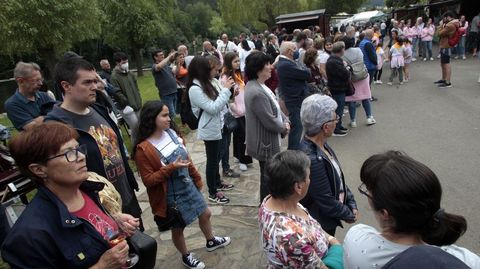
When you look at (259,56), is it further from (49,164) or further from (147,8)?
(147,8)

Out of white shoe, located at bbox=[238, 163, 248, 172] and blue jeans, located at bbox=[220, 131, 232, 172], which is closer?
blue jeans, located at bbox=[220, 131, 232, 172]

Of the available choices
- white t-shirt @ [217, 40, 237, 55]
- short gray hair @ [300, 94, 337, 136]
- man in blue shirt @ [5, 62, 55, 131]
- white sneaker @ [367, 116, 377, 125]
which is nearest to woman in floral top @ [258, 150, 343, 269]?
short gray hair @ [300, 94, 337, 136]

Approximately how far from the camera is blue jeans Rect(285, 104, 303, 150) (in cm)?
555

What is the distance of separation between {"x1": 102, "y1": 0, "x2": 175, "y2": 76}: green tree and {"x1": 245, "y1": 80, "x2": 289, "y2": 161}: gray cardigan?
24.0 metres

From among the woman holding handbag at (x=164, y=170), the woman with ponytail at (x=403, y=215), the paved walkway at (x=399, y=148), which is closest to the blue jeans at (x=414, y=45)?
the paved walkway at (x=399, y=148)

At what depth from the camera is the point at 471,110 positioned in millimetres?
7766

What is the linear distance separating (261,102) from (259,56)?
1.95ft

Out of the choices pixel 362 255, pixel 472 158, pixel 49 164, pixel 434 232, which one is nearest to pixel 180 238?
pixel 49 164

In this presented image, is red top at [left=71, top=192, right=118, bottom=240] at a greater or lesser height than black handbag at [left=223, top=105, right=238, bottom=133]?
greater

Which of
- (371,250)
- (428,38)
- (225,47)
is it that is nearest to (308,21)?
(428,38)

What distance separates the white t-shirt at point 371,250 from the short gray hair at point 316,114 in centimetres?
114

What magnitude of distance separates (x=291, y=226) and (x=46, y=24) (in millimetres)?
18388

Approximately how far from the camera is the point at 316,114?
275 cm

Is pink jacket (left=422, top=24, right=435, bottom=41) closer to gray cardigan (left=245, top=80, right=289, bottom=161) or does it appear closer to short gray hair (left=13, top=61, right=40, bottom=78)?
gray cardigan (left=245, top=80, right=289, bottom=161)
